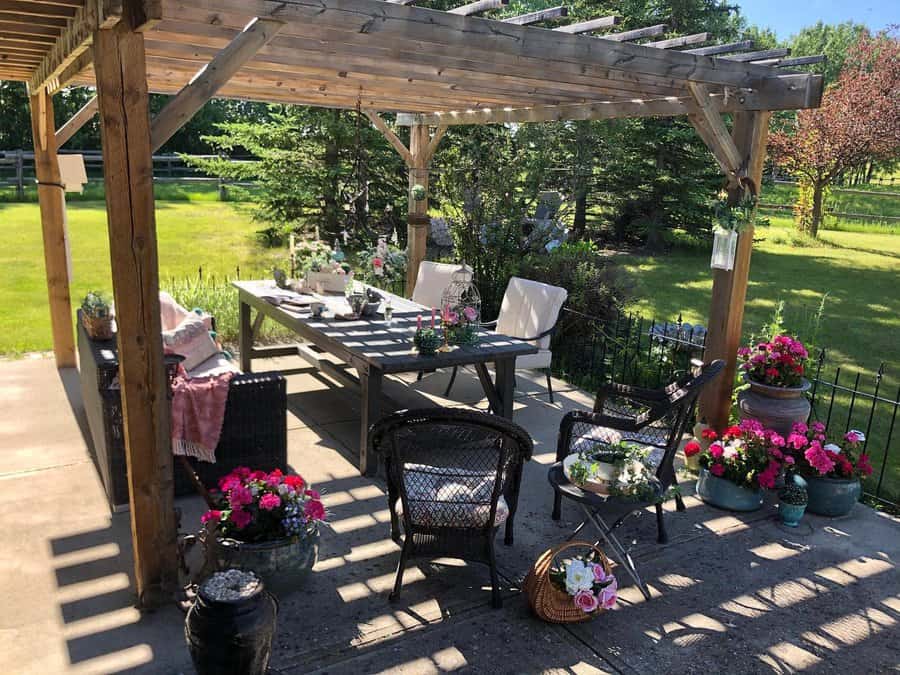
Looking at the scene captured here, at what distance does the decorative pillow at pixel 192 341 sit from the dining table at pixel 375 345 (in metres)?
0.62

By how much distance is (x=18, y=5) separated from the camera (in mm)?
3271

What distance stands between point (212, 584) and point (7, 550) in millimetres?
1711

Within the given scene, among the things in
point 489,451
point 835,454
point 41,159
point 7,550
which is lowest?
point 7,550

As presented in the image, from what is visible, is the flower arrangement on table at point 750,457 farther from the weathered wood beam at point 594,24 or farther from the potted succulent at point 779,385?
the weathered wood beam at point 594,24

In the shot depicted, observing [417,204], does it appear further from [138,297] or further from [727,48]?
[138,297]

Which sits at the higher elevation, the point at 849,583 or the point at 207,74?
the point at 207,74

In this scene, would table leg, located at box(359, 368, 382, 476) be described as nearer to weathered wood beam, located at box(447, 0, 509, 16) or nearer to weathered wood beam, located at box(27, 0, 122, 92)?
weathered wood beam, located at box(447, 0, 509, 16)

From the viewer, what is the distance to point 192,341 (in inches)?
207

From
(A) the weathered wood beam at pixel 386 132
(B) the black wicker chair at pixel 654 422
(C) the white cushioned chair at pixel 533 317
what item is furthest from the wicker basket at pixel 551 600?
(A) the weathered wood beam at pixel 386 132

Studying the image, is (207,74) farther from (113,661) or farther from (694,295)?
(694,295)

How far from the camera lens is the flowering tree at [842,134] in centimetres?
1702

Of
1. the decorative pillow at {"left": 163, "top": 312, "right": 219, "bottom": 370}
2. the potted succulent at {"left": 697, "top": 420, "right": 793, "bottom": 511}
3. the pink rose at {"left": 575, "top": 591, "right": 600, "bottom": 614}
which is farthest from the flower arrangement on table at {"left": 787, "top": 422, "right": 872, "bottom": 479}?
the decorative pillow at {"left": 163, "top": 312, "right": 219, "bottom": 370}

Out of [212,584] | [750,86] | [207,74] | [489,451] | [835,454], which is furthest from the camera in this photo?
[750,86]

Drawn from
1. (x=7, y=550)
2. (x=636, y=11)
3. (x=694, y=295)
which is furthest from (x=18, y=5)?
(x=636, y=11)
